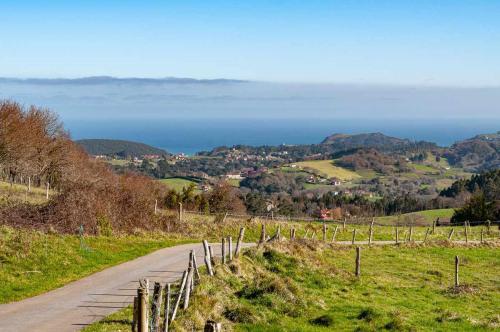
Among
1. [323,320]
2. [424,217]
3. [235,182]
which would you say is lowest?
[235,182]

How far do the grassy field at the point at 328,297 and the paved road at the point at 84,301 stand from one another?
124 cm

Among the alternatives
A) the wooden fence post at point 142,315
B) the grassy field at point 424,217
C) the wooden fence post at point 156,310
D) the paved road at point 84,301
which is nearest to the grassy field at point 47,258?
the paved road at point 84,301

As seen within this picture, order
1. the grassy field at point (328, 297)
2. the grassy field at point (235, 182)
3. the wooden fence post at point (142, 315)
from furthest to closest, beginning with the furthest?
the grassy field at point (235, 182) < the grassy field at point (328, 297) < the wooden fence post at point (142, 315)

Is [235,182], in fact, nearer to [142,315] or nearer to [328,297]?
[328,297]

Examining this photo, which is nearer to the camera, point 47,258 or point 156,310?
point 156,310

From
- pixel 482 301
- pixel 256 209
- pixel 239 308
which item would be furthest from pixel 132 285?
pixel 256 209

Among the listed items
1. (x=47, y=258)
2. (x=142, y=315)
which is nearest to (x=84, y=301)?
(x=47, y=258)

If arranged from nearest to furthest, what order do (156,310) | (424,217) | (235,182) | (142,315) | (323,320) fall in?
(142,315), (156,310), (323,320), (424,217), (235,182)

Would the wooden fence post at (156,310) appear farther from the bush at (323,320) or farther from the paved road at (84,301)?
the bush at (323,320)

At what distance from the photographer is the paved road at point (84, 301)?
1667cm

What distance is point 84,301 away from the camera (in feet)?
63.7

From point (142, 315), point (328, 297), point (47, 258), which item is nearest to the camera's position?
point (142, 315)

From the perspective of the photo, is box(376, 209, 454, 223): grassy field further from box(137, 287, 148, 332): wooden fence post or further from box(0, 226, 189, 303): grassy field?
box(137, 287, 148, 332): wooden fence post

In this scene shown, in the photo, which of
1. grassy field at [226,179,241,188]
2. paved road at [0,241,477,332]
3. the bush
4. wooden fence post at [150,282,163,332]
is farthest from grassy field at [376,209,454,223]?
wooden fence post at [150,282,163,332]
